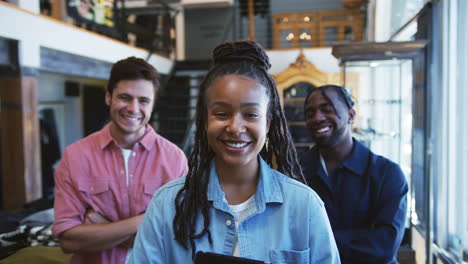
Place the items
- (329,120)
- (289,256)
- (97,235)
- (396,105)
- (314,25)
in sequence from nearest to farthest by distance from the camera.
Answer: (289,256) → (97,235) → (329,120) → (396,105) → (314,25)

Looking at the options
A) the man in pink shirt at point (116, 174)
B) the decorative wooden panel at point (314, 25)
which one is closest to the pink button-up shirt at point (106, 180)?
the man in pink shirt at point (116, 174)

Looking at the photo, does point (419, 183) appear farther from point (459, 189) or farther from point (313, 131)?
point (313, 131)

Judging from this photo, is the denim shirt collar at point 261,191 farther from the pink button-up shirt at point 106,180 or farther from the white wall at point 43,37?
the white wall at point 43,37

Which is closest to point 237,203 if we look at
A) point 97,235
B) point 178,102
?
point 97,235

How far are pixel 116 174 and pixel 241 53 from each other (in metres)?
0.83

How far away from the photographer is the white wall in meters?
3.74

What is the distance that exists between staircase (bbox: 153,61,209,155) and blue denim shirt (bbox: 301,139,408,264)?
4759 millimetres

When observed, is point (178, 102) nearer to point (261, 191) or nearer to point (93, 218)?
point (93, 218)

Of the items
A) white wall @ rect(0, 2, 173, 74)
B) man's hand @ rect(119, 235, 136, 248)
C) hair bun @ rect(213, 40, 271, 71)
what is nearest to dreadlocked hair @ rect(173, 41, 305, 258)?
hair bun @ rect(213, 40, 271, 71)

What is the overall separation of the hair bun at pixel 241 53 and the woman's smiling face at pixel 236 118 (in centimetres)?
7

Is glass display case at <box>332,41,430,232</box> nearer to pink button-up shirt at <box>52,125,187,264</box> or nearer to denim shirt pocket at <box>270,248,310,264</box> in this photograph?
pink button-up shirt at <box>52,125,187,264</box>

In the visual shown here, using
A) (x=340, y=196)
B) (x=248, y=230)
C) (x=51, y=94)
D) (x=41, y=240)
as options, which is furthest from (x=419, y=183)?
(x=51, y=94)

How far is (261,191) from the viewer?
982mm

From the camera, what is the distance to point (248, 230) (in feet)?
3.10
